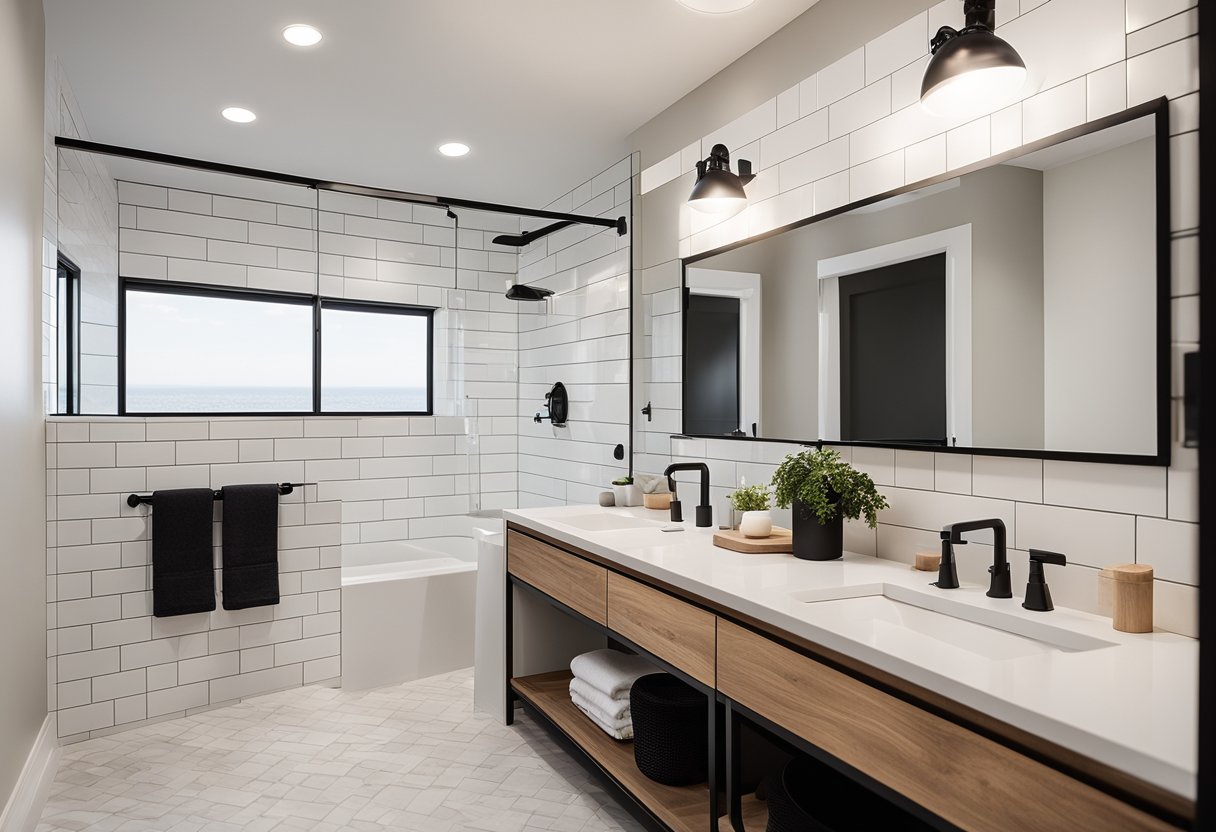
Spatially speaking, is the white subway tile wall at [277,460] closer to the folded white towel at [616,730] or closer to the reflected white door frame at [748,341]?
the reflected white door frame at [748,341]

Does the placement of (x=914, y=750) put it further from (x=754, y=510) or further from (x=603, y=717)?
(x=603, y=717)

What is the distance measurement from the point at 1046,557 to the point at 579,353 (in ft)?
8.97

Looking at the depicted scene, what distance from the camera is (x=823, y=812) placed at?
177cm

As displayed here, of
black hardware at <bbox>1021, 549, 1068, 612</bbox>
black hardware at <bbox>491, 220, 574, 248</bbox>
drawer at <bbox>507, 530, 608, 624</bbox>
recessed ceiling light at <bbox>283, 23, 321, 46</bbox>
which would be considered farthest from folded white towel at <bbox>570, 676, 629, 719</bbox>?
recessed ceiling light at <bbox>283, 23, 321, 46</bbox>

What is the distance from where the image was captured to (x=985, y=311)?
1844 mm

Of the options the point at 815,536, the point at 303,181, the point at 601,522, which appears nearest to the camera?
the point at 815,536

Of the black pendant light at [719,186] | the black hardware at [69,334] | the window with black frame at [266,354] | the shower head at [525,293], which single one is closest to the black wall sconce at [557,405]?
the shower head at [525,293]

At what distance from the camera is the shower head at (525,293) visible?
3723 millimetres

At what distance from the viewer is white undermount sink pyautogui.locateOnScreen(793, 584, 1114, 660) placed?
138 cm

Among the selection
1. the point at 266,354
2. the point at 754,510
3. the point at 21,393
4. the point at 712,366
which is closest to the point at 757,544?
the point at 754,510

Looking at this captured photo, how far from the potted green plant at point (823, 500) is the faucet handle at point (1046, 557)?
48cm

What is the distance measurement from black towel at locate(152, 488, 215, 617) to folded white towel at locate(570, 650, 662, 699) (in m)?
1.61

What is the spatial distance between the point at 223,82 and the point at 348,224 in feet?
2.45

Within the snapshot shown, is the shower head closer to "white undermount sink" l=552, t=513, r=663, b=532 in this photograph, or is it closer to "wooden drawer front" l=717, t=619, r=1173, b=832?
"white undermount sink" l=552, t=513, r=663, b=532
